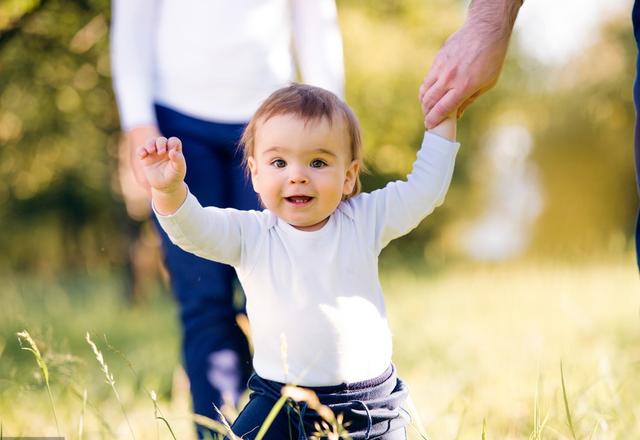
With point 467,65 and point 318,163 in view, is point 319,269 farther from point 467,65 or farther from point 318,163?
point 467,65

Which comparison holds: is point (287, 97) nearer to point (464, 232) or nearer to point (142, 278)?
point (142, 278)

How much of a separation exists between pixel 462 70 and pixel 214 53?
2.55 ft

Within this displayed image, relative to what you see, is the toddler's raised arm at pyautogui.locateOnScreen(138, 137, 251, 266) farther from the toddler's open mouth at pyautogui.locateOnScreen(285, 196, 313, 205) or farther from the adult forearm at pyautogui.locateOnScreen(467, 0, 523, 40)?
the adult forearm at pyautogui.locateOnScreen(467, 0, 523, 40)

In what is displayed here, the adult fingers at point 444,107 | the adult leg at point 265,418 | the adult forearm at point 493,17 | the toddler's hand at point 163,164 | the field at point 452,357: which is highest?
the adult forearm at point 493,17

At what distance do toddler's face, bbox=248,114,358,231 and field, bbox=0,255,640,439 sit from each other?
48 cm

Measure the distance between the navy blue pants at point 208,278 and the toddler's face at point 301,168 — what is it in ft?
1.85

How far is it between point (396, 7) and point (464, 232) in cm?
447

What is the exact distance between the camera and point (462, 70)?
1.83m

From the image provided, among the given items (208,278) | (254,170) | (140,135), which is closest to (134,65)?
(140,135)

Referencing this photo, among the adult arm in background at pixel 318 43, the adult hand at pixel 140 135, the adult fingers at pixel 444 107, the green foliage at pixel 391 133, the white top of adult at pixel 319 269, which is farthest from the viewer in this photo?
the green foliage at pixel 391 133

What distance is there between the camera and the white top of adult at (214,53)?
230 centimetres

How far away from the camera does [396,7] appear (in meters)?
8.89

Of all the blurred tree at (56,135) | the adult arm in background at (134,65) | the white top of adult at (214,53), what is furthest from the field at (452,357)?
the blurred tree at (56,135)

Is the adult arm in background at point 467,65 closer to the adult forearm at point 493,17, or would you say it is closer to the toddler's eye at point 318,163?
the adult forearm at point 493,17
